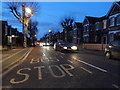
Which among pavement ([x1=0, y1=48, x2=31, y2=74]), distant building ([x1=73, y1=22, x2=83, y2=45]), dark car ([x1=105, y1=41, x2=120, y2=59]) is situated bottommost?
pavement ([x1=0, y1=48, x2=31, y2=74])

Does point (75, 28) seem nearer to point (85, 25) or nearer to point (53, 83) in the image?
point (85, 25)

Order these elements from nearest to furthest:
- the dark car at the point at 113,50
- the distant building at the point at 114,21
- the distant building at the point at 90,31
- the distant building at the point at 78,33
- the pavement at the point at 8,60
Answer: the pavement at the point at 8,60 < the dark car at the point at 113,50 < the distant building at the point at 114,21 < the distant building at the point at 90,31 < the distant building at the point at 78,33

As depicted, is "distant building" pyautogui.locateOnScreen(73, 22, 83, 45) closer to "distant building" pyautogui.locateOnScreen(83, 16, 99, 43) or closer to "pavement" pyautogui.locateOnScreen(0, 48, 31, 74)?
"distant building" pyautogui.locateOnScreen(83, 16, 99, 43)

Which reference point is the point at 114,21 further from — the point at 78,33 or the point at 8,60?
the point at 78,33

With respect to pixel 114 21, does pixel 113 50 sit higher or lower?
lower

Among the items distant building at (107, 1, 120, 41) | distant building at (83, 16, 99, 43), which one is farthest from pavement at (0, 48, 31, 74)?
distant building at (83, 16, 99, 43)

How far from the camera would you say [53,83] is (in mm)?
6039

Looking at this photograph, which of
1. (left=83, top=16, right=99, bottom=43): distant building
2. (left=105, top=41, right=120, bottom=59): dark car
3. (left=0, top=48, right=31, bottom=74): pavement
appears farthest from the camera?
(left=83, top=16, right=99, bottom=43): distant building

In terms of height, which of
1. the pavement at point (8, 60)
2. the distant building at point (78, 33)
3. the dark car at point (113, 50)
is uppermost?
the distant building at point (78, 33)

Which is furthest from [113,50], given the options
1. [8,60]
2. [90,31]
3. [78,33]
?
[78,33]

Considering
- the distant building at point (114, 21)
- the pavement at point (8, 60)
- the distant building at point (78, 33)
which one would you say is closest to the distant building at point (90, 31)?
the distant building at point (78, 33)

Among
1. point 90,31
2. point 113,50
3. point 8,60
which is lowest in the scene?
point 8,60

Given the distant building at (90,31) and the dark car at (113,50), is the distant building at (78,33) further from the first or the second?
the dark car at (113,50)

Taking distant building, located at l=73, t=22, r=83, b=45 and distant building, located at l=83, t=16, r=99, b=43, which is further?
distant building, located at l=73, t=22, r=83, b=45
